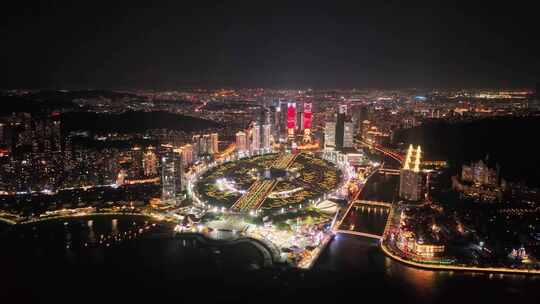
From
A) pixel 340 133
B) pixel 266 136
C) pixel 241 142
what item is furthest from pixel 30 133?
pixel 340 133

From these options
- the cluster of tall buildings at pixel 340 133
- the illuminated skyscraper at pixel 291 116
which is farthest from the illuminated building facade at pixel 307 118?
the cluster of tall buildings at pixel 340 133

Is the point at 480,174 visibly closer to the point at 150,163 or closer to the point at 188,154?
the point at 188,154

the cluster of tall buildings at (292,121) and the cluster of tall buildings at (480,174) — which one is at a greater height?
the cluster of tall buildings at (292,121)

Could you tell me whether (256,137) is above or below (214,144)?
above

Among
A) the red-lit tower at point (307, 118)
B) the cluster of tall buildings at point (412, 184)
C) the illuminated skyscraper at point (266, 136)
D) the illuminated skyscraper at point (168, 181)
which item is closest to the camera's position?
the cluster of tall buildings at point (412, 184)

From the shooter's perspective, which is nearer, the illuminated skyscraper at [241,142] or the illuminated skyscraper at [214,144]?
the illuminated skyscraper at [214,144]

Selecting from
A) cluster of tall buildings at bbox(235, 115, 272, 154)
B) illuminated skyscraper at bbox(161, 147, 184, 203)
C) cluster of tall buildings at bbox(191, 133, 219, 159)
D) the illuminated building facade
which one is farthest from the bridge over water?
the illuminated building facade

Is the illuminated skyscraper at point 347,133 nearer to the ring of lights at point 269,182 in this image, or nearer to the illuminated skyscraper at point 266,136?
the ring of lights at point 269,182

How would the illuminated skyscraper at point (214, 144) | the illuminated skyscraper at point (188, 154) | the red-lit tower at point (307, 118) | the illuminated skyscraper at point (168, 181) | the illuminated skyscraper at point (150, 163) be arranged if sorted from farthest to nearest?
the red-lit tower at point (307, 118) → the illuminated skyscraper at point (214, 144) → the illuminated skyscraper at point (188, 154) → the illuminated skyscraper at point (150, 163) → the illuminated skyscraper at point (168, 181)

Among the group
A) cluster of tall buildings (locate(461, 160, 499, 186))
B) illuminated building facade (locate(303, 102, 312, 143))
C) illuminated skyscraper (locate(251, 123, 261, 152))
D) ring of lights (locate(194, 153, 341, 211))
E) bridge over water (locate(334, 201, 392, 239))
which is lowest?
bridge over water (locate(334, 201, 392, 239))

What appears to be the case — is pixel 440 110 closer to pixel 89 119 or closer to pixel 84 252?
pixel 89 119

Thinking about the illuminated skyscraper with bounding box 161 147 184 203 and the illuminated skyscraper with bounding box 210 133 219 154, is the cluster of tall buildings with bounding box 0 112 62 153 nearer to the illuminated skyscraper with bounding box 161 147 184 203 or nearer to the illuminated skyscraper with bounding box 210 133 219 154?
the illuminated skyscraper with bounding box 161 147 184 203
